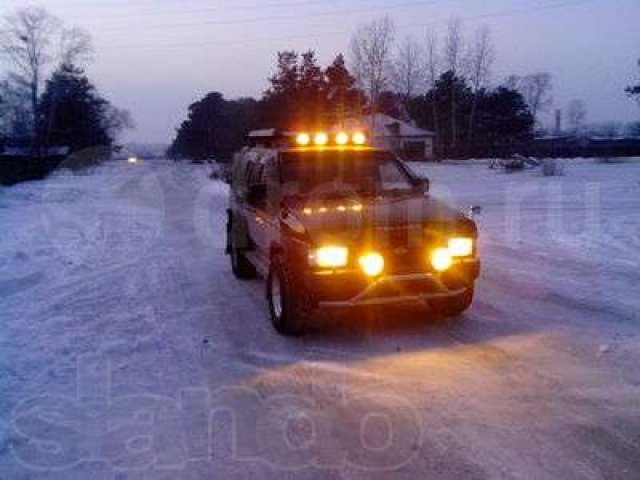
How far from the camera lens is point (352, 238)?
6.91m

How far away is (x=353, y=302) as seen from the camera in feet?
22.9

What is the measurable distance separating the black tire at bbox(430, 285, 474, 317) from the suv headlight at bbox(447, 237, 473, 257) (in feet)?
1.59

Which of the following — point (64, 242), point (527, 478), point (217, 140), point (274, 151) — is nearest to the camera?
point (527, 478)

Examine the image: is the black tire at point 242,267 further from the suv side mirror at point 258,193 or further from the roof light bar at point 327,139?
the roof light bar at point 327,139

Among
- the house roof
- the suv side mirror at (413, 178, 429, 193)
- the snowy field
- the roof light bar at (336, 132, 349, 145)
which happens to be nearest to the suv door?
the snowy field

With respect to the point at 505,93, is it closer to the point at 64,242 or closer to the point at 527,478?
the point at 64,242

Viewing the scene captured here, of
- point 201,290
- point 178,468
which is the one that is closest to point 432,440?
point 178,468

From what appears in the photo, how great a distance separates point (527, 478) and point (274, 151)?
5.72m

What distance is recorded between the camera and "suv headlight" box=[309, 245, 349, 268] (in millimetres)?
6895

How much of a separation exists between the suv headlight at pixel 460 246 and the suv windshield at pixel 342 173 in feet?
4.62

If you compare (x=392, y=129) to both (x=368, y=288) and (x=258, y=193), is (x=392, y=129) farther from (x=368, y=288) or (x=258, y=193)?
(x=368, y=288)

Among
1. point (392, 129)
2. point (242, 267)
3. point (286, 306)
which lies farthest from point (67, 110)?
point (286, 306)

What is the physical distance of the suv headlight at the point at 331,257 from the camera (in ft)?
22.6

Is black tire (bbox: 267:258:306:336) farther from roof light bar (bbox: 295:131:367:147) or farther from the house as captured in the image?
the house
